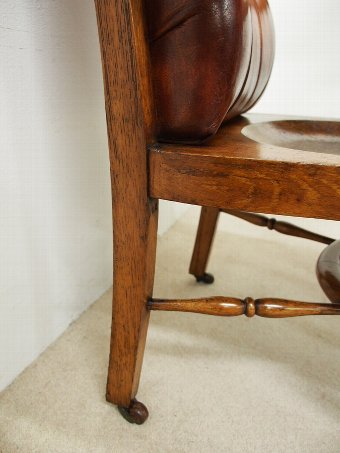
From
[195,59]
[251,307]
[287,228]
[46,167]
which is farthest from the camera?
[287,228]

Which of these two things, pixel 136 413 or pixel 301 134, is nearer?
pixel 136 413

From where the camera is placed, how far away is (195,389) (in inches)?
25.7

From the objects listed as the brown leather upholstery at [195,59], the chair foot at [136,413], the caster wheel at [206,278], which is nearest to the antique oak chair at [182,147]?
the brown leather upholstery at [195,59]

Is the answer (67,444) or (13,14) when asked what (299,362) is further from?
(13,14)

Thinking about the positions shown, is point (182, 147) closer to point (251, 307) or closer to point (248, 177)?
point (248, 177)

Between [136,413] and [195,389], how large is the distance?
0.12m

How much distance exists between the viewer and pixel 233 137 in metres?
0.53

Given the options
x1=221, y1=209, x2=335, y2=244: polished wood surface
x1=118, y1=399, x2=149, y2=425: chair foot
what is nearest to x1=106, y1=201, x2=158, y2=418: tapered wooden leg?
x1=118, y1=399, x2=149, y2=425: chair foot

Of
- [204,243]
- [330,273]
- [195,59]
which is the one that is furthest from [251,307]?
[204,243]

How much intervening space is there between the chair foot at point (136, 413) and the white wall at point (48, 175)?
0.66ft

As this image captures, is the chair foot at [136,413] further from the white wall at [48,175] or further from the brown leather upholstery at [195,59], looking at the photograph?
the brown leather upholstery at [195,59]

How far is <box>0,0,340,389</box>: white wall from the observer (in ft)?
1.83

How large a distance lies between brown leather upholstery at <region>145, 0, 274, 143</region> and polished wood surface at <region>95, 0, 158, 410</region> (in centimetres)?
2

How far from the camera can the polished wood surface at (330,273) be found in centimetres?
55
